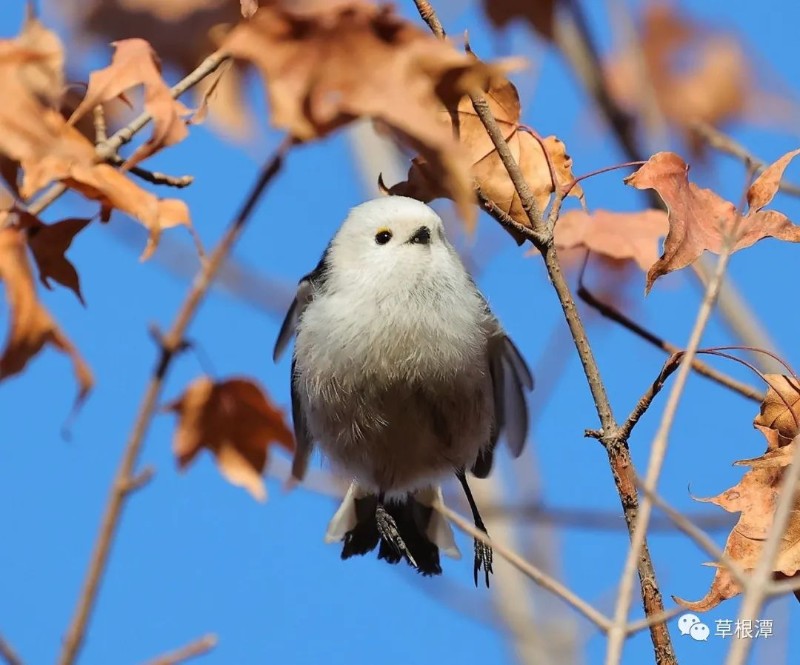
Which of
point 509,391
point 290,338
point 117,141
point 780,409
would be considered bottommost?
point 117,141

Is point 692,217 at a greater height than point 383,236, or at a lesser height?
lesser

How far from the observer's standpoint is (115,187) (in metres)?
1.50

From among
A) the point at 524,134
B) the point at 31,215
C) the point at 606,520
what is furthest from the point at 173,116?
the point at 606,520

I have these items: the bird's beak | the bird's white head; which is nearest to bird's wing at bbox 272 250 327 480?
the bird's white head

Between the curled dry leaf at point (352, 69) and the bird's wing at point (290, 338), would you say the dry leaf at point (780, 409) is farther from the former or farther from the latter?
the bird's wing at point (290, 338)

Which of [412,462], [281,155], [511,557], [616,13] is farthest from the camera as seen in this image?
[616,13]

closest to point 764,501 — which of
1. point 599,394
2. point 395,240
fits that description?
point 599,394

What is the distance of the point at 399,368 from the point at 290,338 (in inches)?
20.7

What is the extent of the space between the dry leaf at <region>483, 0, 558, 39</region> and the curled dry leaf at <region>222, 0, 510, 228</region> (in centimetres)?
138

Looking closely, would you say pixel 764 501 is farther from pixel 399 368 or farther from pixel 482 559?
pixel 482 559

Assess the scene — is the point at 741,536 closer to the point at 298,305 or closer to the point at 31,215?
the point at 31,215

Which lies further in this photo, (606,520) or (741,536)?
(606,520)

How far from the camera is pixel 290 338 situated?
2770 mm

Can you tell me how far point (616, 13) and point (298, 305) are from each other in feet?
3.78
